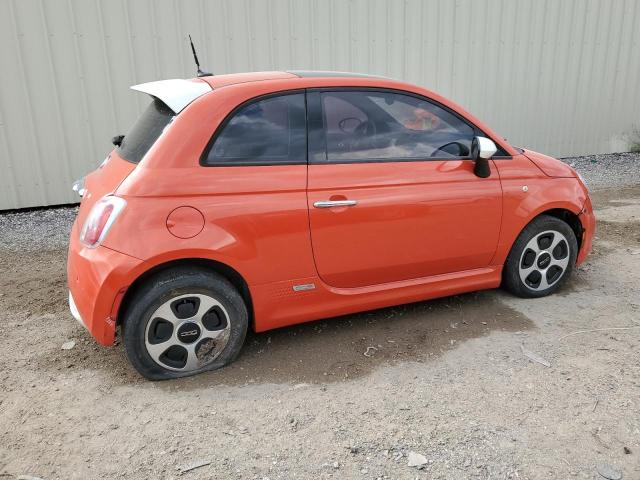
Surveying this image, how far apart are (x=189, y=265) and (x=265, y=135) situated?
2.86ft

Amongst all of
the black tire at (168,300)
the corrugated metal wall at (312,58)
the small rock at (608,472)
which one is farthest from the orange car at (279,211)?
the corrugated metal wall at (312,58)

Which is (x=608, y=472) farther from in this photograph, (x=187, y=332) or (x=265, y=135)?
(x=265, y=135)

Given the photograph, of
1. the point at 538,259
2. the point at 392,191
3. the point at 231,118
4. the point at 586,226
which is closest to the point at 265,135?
A: the point at 231,118

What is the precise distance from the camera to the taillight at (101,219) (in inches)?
114

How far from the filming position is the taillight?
289 centimetres

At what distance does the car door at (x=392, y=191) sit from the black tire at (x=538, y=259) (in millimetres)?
287

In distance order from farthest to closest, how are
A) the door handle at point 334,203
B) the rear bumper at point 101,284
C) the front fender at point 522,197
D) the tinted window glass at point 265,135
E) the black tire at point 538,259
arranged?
the black tire at point 538,259 → the front fender at point 522,197 → the door handle at point 334,203 → the tinted window glass at point 265,135 → the rear bumper at point 101,284

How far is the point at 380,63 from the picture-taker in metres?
7.55

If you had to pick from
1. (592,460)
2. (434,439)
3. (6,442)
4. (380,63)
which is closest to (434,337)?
(434,439)

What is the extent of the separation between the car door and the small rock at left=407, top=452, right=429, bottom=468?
1.19 m

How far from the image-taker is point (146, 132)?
3240 mm

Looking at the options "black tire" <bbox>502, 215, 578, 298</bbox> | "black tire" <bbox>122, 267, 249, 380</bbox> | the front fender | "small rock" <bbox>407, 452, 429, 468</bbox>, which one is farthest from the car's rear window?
"black tire" <bbox>502, 215, 578, 298</bbox>

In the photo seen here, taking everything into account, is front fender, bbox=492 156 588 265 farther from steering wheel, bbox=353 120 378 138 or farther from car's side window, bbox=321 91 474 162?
steering wheel, bbox=353 120 378 138

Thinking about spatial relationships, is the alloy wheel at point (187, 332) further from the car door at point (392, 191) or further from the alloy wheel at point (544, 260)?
the alloy wheel at point (544, 260)
